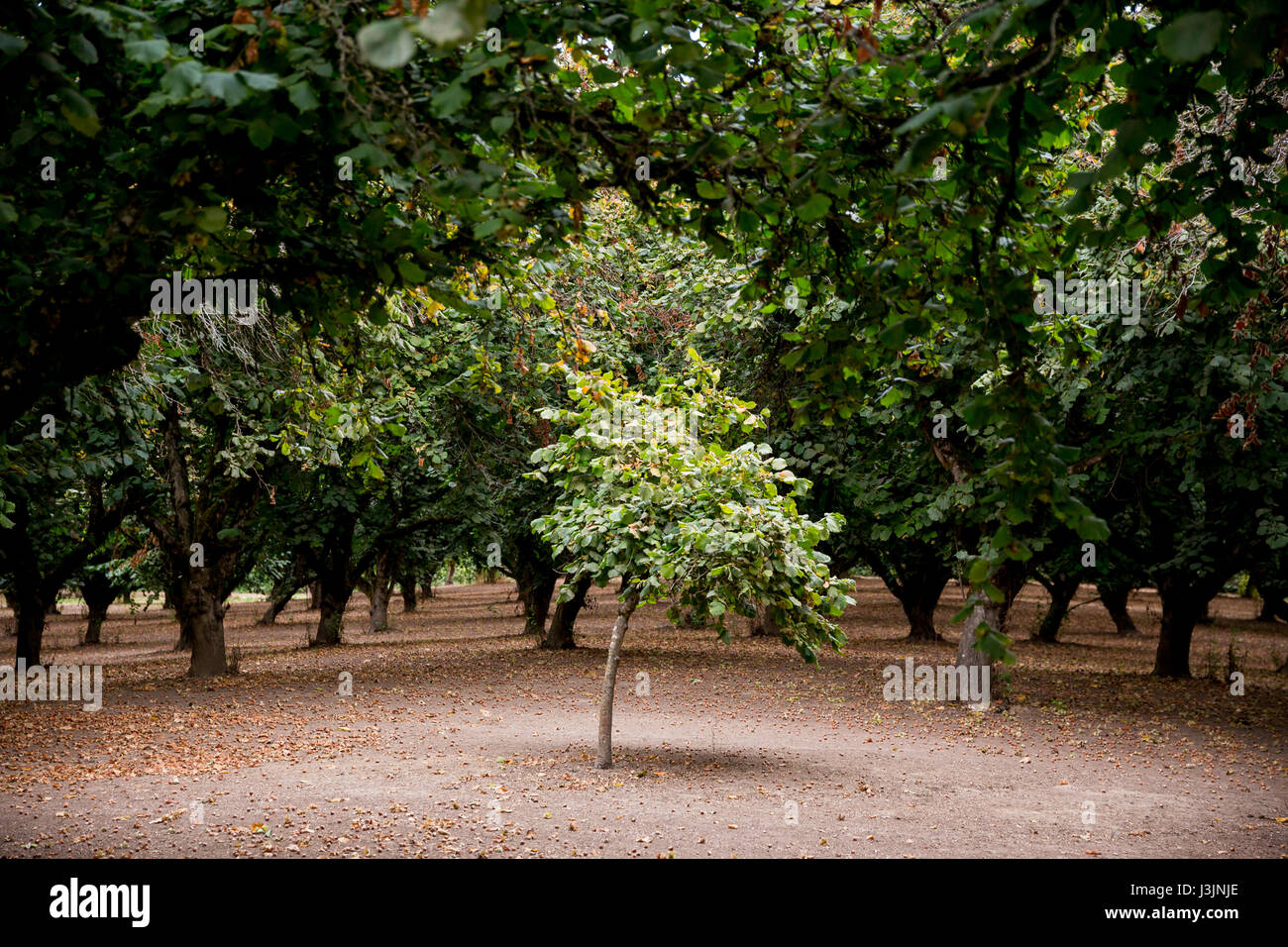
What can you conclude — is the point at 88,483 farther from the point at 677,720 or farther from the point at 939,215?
the point at 939,215

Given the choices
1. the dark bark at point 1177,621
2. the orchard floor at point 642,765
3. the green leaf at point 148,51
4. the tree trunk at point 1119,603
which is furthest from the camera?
the tree trunk at point 1119,603

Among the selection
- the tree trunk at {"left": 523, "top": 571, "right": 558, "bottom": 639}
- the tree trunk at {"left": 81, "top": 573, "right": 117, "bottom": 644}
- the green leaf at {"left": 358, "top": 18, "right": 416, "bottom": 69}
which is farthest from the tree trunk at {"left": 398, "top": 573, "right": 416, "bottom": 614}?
the green leaf at {"left": 358, "top": 18, "right": 416, "bottom": 69}

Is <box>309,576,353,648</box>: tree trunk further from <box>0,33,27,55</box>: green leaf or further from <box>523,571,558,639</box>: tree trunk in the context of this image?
<box>0,33,27,55</box>: green leaf

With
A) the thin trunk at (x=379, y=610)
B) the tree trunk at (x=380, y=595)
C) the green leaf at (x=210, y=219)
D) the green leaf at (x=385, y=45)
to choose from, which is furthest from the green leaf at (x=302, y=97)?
the thin trunk at (x=379, y=610)

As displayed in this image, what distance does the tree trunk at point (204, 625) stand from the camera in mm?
16875

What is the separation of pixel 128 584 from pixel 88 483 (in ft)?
56.8

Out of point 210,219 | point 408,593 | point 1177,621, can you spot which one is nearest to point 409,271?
point 210,219

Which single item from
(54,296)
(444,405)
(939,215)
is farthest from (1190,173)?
(444,405)

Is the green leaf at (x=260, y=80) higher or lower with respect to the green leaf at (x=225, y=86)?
higher

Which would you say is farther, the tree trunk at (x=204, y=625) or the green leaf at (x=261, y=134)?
the tree trunk at (x=204, y=625)

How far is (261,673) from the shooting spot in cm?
1861

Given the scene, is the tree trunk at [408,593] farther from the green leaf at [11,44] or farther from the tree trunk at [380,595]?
the green leaf at [11,44]

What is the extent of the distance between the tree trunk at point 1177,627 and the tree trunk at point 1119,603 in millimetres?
7896

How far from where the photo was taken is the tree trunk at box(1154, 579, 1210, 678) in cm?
1912
